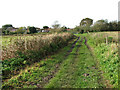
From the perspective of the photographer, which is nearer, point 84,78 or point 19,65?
point 84,78

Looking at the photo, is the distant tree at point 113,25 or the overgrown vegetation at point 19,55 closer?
the overgrown vegetation at point 19,55

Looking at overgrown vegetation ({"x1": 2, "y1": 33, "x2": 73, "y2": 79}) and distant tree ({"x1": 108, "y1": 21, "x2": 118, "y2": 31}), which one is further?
distant tree ({"x1": 108, "y1": 21, "x2": 118, "y2": 31})

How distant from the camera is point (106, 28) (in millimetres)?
54156

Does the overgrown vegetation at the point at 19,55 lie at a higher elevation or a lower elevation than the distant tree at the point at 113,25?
lower

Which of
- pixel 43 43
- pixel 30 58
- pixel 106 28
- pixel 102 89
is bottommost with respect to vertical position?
pixel 102 89

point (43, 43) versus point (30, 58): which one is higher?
point (43, 43)

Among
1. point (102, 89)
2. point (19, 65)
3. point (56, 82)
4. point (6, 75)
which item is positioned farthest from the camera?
point (19, 65)

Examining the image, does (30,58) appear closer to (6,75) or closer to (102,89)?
(6,75)

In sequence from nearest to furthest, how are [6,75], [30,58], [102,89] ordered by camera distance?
[102,89] < [6,75] < [30,58]

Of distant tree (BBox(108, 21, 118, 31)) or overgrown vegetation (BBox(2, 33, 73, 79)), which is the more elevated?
distant tree (BBox(108, 21, 118, 31))

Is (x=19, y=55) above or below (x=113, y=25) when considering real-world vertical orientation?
below

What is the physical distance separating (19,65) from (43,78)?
8.76 feet

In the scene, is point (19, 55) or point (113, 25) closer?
point (19, 55)

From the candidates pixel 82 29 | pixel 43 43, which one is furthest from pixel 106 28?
pixel 43 43
